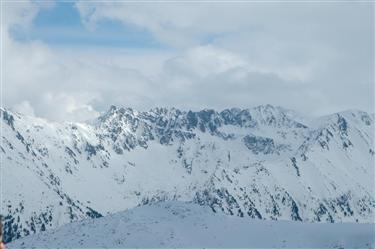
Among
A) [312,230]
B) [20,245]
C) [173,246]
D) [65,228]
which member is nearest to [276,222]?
[312,230]

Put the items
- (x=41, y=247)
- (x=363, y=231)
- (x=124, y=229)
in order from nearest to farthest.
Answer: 1. (x=41, y=247)
2. (x=124, y=229)
3. (x=363, y=231)

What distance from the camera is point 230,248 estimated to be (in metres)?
92.7

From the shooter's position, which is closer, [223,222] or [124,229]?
[124,229]

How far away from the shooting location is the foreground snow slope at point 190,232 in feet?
302

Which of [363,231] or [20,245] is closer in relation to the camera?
[20,245]

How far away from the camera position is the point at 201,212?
10844 centimetres

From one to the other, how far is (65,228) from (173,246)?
17.7 m

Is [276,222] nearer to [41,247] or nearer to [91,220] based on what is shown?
[91,220]

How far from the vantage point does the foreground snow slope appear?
9194cm

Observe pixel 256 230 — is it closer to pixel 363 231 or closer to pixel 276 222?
pixel 276 222

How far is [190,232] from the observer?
97562mm

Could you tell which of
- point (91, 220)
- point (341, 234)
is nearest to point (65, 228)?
point (91, 220)

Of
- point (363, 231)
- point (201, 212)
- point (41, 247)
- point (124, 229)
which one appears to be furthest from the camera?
point (201, 212)

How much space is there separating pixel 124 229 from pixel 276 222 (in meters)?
25.9
